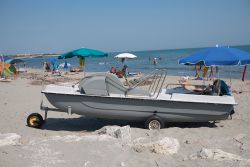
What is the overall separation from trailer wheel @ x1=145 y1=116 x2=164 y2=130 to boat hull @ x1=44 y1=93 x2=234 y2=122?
0.30ft

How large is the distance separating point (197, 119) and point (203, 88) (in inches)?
63.6

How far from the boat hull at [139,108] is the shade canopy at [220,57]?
3.93ft

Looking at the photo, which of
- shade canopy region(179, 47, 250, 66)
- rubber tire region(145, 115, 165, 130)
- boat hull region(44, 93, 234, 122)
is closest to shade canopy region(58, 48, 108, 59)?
→ boat hull region(44, 93, 234, 122)

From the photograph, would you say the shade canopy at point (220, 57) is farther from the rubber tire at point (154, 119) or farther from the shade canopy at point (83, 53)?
the shade canopy at point (83, 53)

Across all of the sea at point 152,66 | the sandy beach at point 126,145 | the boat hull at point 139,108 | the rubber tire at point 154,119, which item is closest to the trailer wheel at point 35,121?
the sandy beach at point 126,145

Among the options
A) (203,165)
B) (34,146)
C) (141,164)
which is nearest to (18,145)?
(34,146)

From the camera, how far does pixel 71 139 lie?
6102 mm

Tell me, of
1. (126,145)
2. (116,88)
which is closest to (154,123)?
(116,88)

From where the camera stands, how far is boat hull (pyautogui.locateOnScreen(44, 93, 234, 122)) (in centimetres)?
769

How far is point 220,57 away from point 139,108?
2551 millimetres

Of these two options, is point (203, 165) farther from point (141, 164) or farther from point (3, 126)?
point (3, 126)

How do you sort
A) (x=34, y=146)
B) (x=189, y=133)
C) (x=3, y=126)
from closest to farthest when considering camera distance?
1. (x=34, y=146)
2. (x=189, y=133)
3. (x=3, y=126)

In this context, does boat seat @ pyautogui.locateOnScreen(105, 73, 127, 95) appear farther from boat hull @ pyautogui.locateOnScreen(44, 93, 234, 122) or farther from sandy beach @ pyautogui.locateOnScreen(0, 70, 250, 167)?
sandy beach @ pyautogui.locateOnScreen(0, 70, 250, 167)

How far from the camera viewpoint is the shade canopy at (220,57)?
8.15m
